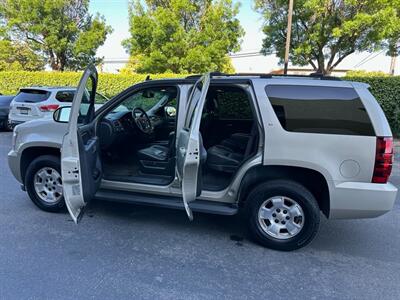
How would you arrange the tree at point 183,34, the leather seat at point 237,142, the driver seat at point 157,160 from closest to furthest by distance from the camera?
the driver seat at point 157,160, the leather seat at point 237,142, the tree at point 183,34

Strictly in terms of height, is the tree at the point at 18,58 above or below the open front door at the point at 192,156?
above

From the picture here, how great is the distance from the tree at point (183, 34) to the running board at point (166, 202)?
13479mm

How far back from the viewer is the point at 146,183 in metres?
3.91

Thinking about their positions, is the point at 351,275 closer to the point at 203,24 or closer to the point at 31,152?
the point at 31,152

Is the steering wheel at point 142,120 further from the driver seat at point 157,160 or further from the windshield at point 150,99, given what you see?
the driver seat at point 157,160

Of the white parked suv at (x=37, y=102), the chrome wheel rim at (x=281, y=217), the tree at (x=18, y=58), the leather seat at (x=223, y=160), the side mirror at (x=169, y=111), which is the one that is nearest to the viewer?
the chrome wheel rim at (x=281, y=217)

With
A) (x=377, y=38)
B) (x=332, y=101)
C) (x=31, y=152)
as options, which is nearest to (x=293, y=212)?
A: (x=332, y=101)

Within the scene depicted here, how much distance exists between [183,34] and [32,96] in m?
9.12

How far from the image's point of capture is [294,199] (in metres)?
3.40

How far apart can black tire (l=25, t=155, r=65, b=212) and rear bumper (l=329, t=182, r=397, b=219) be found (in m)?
3.22

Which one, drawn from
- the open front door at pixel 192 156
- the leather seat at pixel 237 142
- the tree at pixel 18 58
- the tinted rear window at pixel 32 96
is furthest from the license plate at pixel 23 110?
the tree at pixel 18 58

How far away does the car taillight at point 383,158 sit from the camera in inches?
123

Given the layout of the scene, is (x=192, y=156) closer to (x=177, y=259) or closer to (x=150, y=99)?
(x=177, y=259)

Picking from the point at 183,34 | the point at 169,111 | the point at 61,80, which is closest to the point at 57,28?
the point at 61,80
